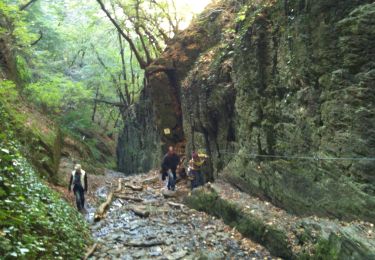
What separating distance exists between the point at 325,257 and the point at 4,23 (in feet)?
60.7

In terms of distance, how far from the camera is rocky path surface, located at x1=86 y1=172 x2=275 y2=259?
25.9 feet

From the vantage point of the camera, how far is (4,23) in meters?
17.9

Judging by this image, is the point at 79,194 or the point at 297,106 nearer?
the point at 297,106

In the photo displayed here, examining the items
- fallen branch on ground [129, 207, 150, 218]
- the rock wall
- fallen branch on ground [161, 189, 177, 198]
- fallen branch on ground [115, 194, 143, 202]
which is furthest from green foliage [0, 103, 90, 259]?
the rock wall

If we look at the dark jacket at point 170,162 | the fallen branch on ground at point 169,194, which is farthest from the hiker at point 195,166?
the fallen branch on ground at point 169,194

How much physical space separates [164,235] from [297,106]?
4.88 m

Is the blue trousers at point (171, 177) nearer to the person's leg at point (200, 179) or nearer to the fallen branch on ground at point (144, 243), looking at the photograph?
the person's leg at point (200, 179)

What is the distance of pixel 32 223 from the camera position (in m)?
6.05

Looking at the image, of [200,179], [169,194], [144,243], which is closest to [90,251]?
[144,243]

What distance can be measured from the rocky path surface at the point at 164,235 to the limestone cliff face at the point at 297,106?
5.52ft

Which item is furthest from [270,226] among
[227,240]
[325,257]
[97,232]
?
[97,232]

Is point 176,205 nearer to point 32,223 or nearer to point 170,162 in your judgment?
point 170,162

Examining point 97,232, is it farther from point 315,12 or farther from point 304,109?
point 315,12

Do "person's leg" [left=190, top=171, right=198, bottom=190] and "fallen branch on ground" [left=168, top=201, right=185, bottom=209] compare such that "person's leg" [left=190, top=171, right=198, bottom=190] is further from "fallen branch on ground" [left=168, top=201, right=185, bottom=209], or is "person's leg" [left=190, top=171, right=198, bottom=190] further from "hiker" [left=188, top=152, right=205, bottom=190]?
"fallen branch on ground" [left=168, top=201, right=185, bottom=209]
